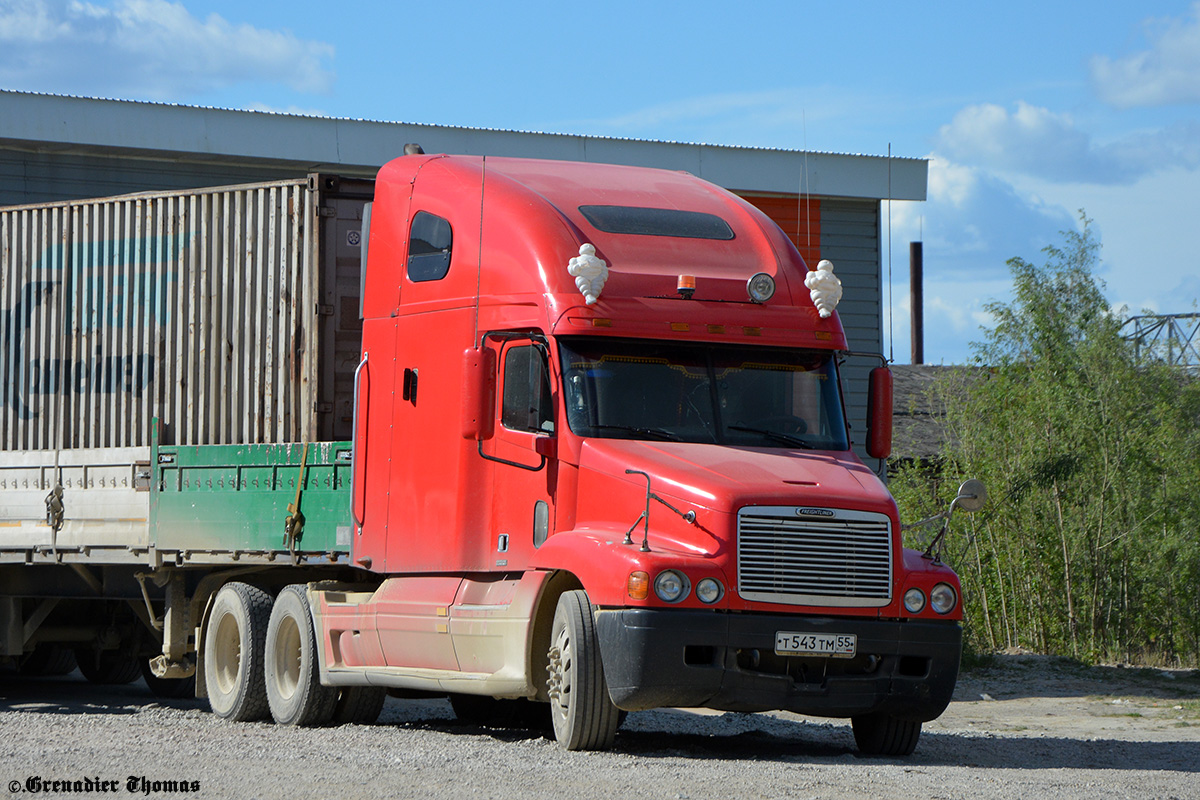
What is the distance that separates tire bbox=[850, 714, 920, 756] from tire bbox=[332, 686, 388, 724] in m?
3.79

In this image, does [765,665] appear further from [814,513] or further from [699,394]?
[699,394]

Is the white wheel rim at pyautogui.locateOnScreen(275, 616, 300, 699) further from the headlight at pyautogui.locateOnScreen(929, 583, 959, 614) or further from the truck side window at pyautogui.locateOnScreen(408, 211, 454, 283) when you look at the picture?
the headlight at pyautogui.locateOnScreen(929, 583, 959, 614)

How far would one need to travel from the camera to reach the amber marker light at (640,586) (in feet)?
30.6

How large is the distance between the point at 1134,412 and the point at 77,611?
56.4 feet

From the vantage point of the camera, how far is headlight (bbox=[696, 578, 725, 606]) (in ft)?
31.0

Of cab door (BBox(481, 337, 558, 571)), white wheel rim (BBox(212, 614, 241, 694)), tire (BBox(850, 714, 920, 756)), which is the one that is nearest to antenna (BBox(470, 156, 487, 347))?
cab door (BBox(481, 337, 558, 571))

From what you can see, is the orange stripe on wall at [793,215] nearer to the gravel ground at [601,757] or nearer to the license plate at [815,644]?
the gravel ground at [601,757]

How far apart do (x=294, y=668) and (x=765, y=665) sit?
463 centimetres

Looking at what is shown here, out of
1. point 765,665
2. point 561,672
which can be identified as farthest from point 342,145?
point 765,665

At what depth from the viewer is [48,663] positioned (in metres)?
18.6

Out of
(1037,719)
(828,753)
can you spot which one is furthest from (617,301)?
(1037,719)

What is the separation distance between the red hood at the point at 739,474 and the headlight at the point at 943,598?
1.96ft

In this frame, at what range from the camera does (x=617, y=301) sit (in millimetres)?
10398

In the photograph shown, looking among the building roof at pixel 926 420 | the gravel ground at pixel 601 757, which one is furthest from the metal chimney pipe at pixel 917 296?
the gravel ground at pixel 601 757
